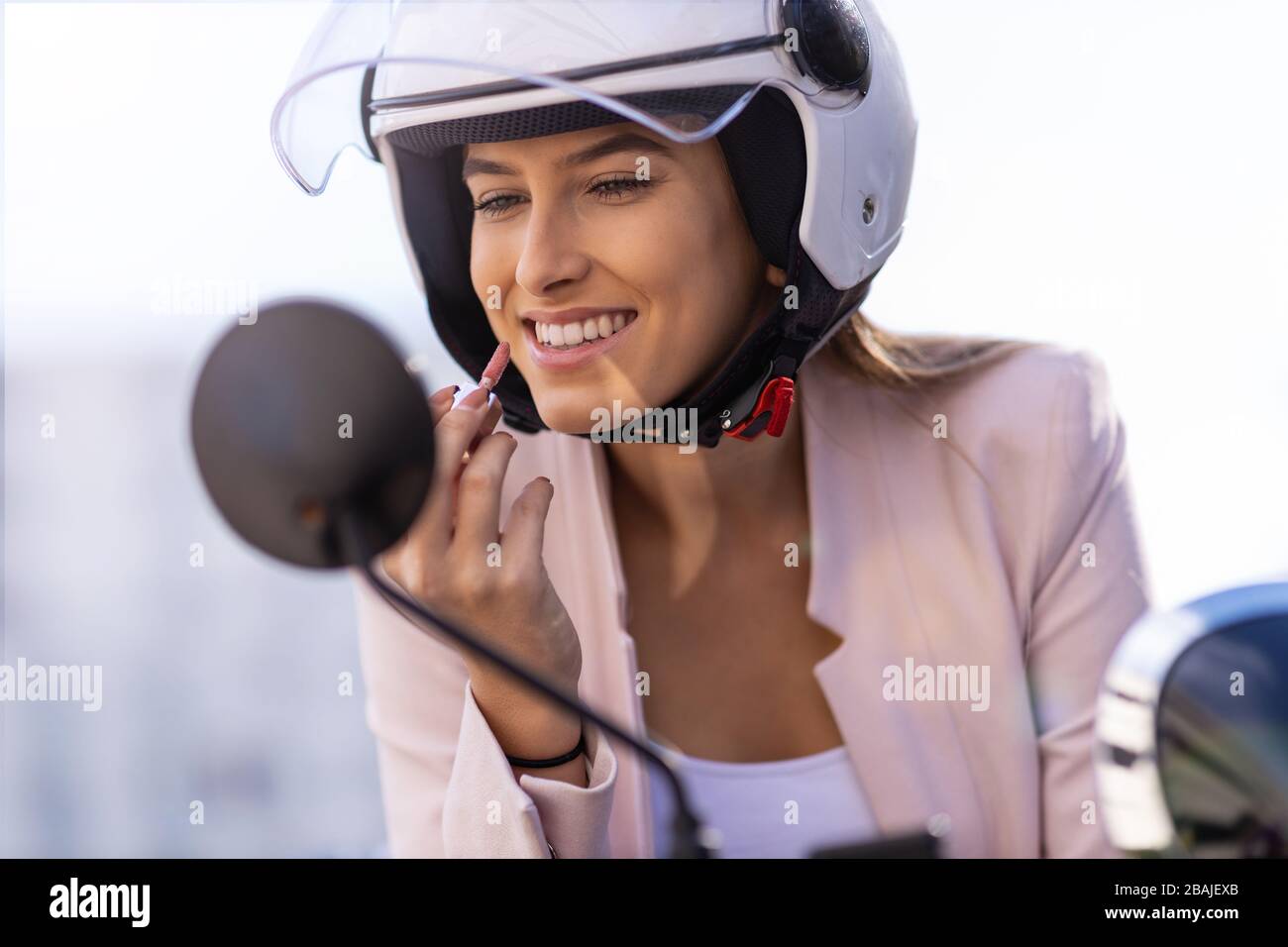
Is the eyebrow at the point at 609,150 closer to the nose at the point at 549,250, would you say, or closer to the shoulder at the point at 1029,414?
the nose at the point at 549,250

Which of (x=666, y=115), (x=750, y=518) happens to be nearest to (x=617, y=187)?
(x=666, y=115)

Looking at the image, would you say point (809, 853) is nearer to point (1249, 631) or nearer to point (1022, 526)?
point (1249, 631)

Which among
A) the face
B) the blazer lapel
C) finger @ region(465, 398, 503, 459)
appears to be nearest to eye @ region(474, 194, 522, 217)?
the face

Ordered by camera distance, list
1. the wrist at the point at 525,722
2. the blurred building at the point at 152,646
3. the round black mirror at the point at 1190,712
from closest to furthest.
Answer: the round black mirror at the point at 1190,712 → the wrist at the point at 525,722 → the blurred building at the point at 152,646

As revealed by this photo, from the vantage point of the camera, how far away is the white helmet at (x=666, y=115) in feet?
3.53

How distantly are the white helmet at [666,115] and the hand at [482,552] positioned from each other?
270 millimetres

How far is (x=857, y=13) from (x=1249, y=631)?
720mm

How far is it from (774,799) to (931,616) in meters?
0.26

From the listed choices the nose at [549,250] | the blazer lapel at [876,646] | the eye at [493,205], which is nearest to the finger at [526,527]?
the nose at [549,250]

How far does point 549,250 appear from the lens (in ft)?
3.75

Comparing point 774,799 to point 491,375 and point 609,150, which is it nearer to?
point 491,375

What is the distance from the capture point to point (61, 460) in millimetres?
1933

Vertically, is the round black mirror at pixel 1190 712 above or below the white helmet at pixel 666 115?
below

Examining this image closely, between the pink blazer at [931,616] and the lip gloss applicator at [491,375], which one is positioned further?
the pink blazer at [931,616]
